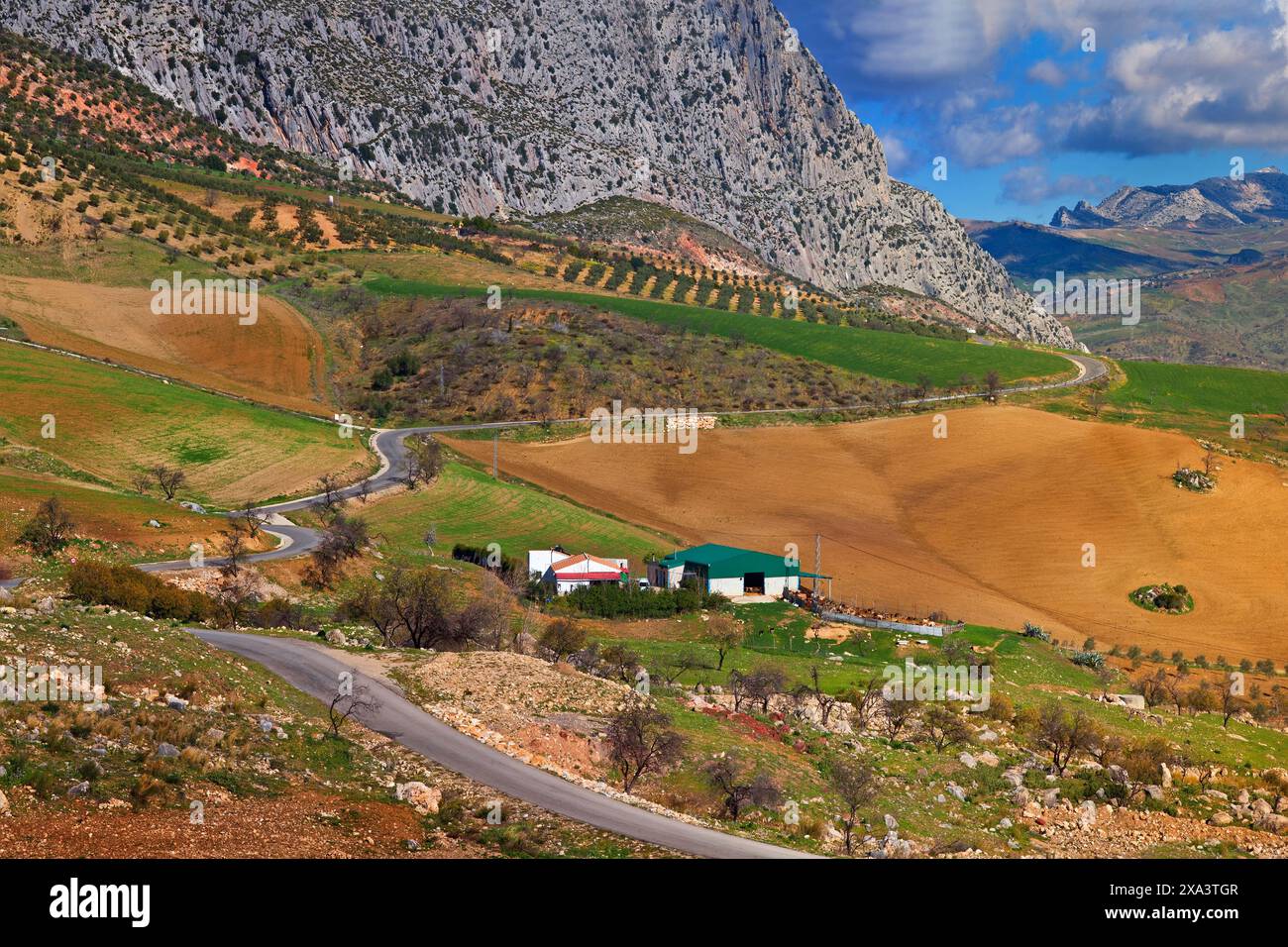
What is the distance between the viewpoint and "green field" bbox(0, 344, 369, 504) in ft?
223

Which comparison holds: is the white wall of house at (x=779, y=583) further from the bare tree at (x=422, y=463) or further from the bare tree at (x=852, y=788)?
the bare tree at (x=852, y=788)

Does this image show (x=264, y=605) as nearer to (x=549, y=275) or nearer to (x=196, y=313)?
(x=196, y=313)


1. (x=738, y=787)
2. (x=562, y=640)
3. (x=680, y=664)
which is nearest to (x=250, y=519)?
Answer: (x=562, y=640)

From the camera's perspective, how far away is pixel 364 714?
28.2 metres

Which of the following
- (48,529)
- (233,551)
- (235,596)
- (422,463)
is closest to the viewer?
(235,596)

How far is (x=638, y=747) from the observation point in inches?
1137

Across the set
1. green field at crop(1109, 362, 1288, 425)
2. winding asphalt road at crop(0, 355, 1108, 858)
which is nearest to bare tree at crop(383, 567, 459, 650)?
winding asphalt road at crop(0, 355, 1108, 858)

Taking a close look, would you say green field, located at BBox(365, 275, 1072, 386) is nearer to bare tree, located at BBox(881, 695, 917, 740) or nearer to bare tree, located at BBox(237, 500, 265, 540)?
bare tree, located at BBox(237, 500, 265, 540)

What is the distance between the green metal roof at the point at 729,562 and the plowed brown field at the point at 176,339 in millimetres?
43917

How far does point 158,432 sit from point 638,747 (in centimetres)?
5700

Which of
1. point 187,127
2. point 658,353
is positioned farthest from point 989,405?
point 187,127

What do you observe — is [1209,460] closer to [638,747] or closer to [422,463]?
[422,463]

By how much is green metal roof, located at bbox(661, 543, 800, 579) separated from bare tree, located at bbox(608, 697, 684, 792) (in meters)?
35.5
